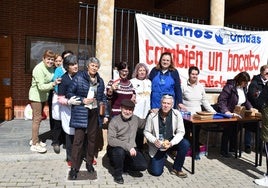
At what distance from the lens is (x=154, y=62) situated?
6.57 metres

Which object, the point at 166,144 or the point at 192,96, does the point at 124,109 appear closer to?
the point at 166,144

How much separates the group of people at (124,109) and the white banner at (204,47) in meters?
1.08

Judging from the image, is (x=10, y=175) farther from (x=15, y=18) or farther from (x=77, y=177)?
(x=15, y=18)

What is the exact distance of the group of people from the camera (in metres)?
4.69

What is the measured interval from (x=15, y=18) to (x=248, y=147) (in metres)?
7.06

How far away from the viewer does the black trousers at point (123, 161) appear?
15.4 feet

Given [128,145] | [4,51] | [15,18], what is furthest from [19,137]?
[15,18]

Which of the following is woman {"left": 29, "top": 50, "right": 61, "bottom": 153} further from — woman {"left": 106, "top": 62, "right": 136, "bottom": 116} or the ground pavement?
woman {"left": 106, "top": 62, "right": 136, "bottom": 116}

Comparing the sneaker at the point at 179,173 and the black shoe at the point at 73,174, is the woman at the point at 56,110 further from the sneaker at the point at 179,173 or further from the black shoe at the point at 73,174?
the sneaker at the point at 179,173

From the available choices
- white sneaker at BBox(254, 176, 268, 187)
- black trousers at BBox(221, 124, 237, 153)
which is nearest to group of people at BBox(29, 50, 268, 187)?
black trousers at BBox(221, 124, 237, 153)

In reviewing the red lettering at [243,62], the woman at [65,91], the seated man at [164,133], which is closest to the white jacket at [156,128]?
the seated man at [164,133]

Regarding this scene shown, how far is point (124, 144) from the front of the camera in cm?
482

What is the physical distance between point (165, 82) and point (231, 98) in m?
1.47

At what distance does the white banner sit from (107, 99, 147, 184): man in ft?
6.02
